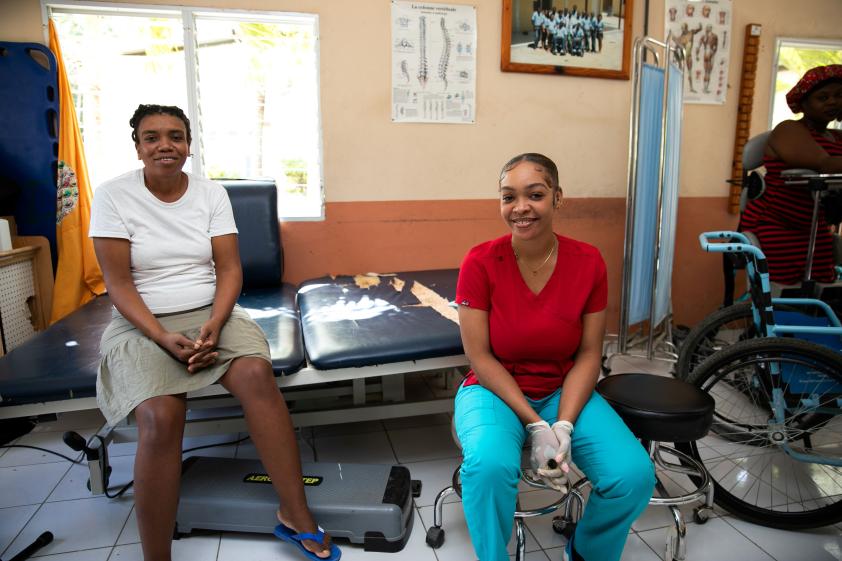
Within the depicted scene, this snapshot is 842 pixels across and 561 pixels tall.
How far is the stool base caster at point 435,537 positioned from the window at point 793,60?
12.2 feet

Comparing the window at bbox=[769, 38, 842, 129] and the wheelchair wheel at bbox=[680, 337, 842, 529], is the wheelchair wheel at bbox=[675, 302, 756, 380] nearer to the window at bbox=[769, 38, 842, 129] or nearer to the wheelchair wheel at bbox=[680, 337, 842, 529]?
the wheelchair wheel at bbox=[680, 337, 842, 529]

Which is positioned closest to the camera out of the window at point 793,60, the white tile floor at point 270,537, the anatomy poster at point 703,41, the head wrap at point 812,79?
the white tile floor at point 270,537

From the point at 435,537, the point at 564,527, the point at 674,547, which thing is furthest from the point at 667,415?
the point at 435,537

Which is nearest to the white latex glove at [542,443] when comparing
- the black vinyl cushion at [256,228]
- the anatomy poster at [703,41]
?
the black vinyl cushion at [256,228]

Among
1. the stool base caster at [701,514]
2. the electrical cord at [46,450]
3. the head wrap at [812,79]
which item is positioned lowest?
the electrical cord at [46,450]

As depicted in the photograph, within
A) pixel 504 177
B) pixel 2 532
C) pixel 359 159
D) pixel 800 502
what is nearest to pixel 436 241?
pixel 359 159

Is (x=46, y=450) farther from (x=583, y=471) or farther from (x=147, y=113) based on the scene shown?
(x=583, y=471)

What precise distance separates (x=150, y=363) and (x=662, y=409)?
146 cm

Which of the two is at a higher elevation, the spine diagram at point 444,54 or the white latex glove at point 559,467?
the spine diagram at point 444,54

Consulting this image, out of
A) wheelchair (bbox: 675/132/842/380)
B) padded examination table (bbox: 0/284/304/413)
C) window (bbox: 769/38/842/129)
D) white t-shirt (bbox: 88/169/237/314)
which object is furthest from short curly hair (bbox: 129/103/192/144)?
window (bbox: 769/38/842/129)

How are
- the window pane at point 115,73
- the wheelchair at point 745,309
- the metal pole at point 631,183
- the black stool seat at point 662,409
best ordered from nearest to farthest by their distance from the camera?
1. the black stool seat at point 662,409
2. the wheelchair at point 745,309
3. the metal pole at point 631,183
4. the window pane at point 115,73

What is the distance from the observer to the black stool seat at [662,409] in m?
1.46

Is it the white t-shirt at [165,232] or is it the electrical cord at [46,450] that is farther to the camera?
the electrical cord at [46,450]

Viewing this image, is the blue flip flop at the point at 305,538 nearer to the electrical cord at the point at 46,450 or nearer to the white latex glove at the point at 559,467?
the white latex glove at the point at 559,467
